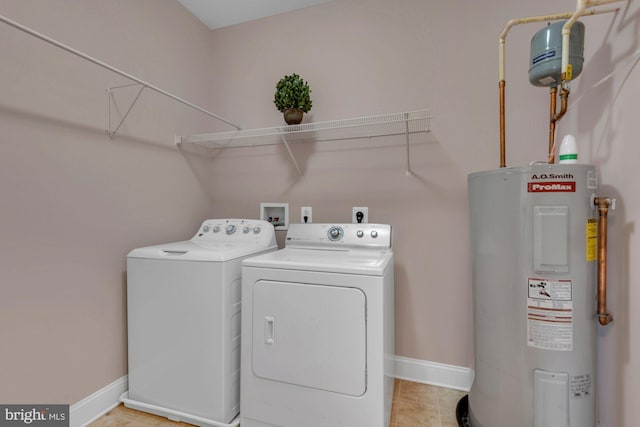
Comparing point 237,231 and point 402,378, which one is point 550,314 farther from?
point 237,231

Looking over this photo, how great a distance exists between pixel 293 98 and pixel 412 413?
1.99 m

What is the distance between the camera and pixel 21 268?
1202 millimetres

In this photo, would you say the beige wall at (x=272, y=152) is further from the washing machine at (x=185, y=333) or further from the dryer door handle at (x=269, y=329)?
the dryer door handle at (x=269, y=329)

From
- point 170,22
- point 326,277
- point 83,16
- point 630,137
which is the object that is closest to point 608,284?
point 630,137

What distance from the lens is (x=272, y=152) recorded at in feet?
7.20

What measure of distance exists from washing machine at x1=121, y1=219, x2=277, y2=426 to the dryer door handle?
212 mm

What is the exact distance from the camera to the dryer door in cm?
121

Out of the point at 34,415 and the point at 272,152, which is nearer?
the point at 34,415

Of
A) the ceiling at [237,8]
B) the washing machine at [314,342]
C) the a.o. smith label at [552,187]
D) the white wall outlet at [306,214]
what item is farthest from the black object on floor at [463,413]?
the ceiling at [237,8]

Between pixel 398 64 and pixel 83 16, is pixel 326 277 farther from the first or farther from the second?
pixel 83 16

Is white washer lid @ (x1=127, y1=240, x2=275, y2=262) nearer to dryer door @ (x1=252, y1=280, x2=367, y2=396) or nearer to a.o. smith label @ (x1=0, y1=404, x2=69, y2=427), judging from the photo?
dryer door @ (x1=252, y1=280, x2=367, y2=396)

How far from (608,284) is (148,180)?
7.78 feet

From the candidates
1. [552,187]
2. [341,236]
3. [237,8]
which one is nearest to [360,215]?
[341,236]

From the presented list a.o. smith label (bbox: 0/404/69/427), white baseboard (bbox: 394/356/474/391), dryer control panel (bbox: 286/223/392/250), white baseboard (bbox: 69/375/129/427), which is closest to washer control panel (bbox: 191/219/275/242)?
dryer control panel (bbox: 286/223/392/250)
